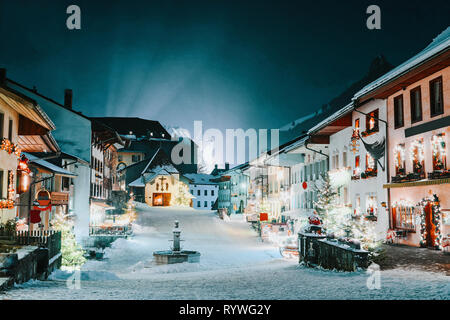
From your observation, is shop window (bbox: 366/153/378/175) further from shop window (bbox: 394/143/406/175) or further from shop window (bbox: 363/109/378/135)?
shop window (bbox: 394/143/406/175)

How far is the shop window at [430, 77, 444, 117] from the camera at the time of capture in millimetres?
19927

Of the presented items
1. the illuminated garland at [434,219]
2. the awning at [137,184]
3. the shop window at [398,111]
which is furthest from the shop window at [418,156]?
the awning at [137,184]

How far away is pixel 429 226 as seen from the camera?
20.6 metres

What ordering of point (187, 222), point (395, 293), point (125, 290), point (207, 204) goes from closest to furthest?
point (395, 293), point (125, 290), point (187, 222), point (207, 204)

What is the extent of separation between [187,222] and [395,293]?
41691 millimetres

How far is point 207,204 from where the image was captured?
10881 cm

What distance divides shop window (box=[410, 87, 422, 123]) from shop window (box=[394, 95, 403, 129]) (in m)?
1.22

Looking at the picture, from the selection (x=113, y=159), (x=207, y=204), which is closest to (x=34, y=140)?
(x=113, y=159)

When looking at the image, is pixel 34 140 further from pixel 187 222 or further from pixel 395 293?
pixel 187 222

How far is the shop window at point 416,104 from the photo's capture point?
21594 mm

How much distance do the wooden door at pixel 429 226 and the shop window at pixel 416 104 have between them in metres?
4.20

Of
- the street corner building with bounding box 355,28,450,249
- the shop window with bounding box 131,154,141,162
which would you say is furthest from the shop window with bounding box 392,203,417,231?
the shop window with bounding box 131,154,141,162

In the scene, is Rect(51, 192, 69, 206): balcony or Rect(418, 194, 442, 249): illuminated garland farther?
Rect(51, 192, 69, 206): balcony

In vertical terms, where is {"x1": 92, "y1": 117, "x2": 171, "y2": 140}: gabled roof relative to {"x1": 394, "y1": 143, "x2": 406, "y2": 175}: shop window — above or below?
above
